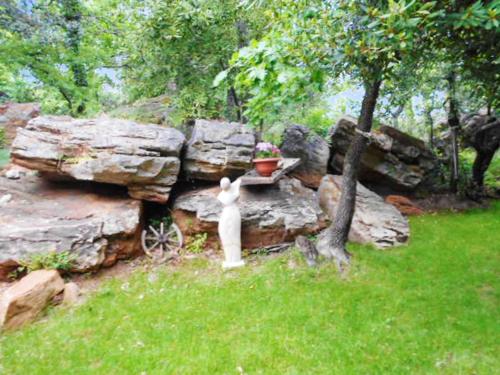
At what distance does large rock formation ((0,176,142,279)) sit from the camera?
18.4 feet

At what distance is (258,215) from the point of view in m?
6.81

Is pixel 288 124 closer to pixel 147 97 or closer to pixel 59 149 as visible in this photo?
pixel 147 97

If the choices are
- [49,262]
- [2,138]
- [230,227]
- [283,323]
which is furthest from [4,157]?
[283,323]

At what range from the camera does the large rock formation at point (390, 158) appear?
9469 mm

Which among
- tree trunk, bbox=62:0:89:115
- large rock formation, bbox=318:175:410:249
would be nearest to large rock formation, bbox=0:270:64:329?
large rock formation, bbox=318:175:410:249

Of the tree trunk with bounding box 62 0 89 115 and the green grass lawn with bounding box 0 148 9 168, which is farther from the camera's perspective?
the tree trunk with bounding box 62 0 89 115

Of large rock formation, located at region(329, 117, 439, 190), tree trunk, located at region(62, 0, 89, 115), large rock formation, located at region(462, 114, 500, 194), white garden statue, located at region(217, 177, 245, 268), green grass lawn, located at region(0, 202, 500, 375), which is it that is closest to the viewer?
green grass lawn, located at region(0, 202, 500, 375)

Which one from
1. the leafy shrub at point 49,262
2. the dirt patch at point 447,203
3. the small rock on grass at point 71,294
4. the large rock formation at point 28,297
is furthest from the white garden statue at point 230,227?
the dirt patch at point 447,203

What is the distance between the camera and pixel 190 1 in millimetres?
7805

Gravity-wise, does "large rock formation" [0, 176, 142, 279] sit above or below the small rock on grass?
above

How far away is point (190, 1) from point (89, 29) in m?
5.11

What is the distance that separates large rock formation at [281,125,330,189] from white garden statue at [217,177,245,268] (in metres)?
3.45

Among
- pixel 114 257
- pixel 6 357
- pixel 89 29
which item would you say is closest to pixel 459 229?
pixel 114 257

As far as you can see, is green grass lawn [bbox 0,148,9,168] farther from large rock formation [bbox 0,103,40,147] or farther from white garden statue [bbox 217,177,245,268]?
white garden statue [bbox 217,177,245,268]
